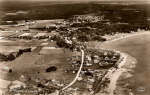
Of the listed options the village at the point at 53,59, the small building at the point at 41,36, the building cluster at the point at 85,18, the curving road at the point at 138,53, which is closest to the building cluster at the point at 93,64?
the village at the point at 53,59

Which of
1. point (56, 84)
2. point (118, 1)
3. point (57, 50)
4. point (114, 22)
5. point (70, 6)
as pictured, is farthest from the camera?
point (118, 1)

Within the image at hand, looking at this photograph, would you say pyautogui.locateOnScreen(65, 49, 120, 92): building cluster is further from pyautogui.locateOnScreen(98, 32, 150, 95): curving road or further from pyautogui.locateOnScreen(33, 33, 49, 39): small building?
pyautogui.locateOnScreen(33, 33, 49, 39): small building

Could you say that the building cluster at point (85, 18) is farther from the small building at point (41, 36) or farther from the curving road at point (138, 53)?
the curving road at point (138, 53)

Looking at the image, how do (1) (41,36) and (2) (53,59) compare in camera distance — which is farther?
(1) (41,36)

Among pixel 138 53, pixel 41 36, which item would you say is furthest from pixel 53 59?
pixel 41 36

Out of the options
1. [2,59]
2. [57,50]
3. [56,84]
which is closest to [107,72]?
[56,84]

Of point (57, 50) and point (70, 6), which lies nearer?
point (57, 50)

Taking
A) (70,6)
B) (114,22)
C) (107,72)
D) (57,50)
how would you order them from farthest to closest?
(70,6) → (114,22) → (57,50) → (107,72)

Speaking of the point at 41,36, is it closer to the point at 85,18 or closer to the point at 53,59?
the point at 53,59

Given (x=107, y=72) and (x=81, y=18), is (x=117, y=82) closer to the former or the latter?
(x=107, y=72)
